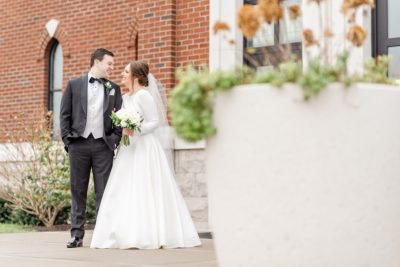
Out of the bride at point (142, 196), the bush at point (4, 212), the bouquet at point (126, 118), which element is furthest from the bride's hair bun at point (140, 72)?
the bush at point (4, 212)

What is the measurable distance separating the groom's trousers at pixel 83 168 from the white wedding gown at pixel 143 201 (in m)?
0.14

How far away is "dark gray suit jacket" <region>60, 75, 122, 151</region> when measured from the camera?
298 inches

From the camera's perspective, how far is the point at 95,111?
769 centimetres

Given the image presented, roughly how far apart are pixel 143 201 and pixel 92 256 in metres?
1.03

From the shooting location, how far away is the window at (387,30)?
856 cm

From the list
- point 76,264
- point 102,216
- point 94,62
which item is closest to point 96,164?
point 102,216

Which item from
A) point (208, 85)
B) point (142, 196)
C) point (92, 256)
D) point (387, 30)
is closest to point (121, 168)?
point (142, 196)

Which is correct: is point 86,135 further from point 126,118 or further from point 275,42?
point 275,42

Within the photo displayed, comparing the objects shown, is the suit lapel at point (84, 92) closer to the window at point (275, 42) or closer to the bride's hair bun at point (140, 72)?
the bride's hair bun at point (140, 72)

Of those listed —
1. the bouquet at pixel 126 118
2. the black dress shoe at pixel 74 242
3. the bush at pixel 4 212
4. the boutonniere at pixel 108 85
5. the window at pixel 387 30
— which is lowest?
the bush at pixel 4 212

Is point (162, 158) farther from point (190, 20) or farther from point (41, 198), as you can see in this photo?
point (41, 198)

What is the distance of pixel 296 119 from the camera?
12.4 ft

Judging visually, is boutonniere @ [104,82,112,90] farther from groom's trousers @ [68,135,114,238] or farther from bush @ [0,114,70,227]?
bush @ [0,114,70,227]

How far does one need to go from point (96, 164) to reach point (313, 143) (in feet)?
13.8
